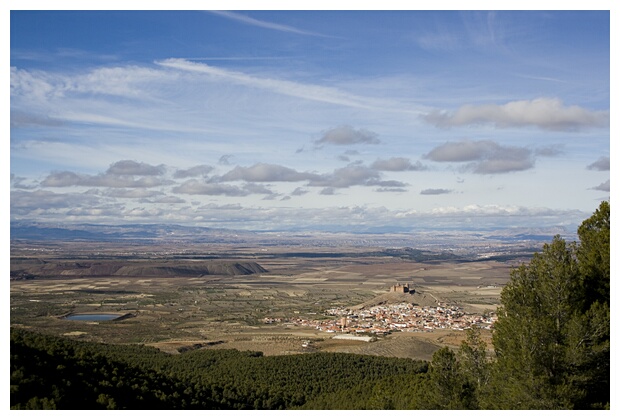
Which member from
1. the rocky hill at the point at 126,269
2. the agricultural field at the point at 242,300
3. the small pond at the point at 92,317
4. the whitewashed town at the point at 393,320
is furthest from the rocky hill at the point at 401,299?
the rocky hill at the point at 126,269

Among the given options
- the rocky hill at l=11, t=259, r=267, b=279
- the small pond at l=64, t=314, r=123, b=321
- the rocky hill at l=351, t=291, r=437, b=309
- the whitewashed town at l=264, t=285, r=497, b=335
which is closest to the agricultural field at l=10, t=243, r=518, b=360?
the rocky hill at l=351, t=291, r=437, b=309

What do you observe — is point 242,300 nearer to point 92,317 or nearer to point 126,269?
point 92,317

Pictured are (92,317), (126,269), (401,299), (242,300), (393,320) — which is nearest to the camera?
(393,320)

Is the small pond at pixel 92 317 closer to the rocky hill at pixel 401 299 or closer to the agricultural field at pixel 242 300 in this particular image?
the agricultural field at pixel 242 300

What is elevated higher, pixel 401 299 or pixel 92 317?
pixel 92 317

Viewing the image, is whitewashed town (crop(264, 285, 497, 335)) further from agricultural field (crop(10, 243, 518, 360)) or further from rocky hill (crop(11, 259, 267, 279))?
rocky hill (crop(11, 259, 267, 279))

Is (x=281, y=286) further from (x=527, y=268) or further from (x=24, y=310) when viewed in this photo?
(x=527, y=268)

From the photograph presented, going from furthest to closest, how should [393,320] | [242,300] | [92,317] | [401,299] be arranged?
[242,300] → [401,299] → [92,317] → [393,320]

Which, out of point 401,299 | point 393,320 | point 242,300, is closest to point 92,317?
point 242,300

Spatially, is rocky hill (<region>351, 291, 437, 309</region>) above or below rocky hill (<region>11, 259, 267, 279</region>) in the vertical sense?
below

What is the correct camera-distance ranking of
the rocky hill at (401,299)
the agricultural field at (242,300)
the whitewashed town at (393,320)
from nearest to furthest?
the agricultural field at (242,300)
the whitewashed town at (393,320)
the rocky hill at (401,299)
